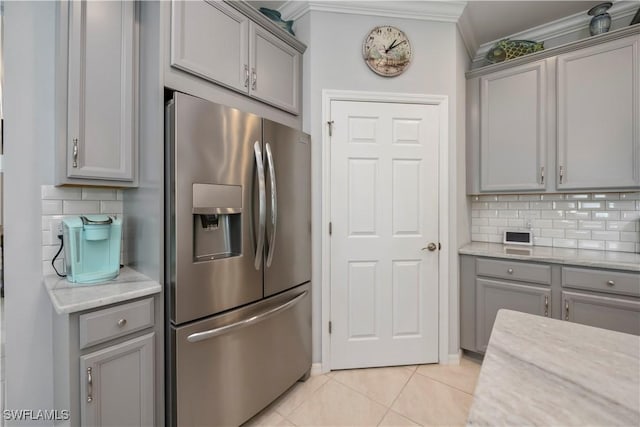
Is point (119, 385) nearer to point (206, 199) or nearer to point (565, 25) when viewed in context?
point (206, 199)

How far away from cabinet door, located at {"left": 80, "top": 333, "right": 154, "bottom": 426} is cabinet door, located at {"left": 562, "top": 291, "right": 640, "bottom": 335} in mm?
2586

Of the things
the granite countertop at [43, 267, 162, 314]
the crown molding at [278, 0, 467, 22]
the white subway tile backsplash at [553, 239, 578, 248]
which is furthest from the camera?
the white subway tile backsplash at [553, 239, 578, 248]

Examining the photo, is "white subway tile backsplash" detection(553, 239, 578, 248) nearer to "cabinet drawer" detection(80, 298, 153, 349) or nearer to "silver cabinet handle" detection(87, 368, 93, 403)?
"cabinet drawer" detection(80, 298, 153, 349)

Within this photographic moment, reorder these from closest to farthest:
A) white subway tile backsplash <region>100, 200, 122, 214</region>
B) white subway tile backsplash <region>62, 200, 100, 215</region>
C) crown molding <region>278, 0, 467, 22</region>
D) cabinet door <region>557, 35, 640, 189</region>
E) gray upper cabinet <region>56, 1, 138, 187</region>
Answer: gray upper cabinet <region>56, 1, 138, 187</region>, white subway tile backsplash <region>62, 200, 100, 215</region>, white subway tile backsplash <region>100, 200, 122, 214</region>, cabinet door <region>557, 35, 640, 189</region>, crown molding <region>278, 0, 467, 22</region>

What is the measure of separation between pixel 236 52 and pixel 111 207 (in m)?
1.18

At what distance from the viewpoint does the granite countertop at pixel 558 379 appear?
0.44m

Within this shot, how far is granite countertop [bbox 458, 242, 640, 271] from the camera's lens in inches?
73.0

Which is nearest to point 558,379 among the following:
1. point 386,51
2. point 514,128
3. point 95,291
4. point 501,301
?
point 95,291

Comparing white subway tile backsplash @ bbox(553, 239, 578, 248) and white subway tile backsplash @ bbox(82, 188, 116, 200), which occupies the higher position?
white subway tile backsplash @ bbox(82, 188, 116, 200)

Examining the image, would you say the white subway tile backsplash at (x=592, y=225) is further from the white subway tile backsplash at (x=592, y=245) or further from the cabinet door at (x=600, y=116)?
the cabinet door at (x=600, y=116)

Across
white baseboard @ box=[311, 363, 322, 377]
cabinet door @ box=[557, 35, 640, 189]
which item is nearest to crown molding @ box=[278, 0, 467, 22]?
cabinet door @ box=[557, 35, 640, 189]

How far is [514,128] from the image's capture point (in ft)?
8.01

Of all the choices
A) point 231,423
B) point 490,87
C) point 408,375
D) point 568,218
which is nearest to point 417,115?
point 490,87

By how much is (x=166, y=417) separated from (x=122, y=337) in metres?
0.48
